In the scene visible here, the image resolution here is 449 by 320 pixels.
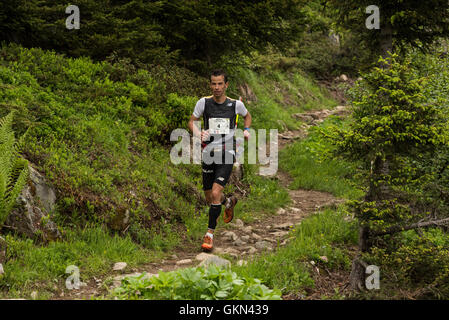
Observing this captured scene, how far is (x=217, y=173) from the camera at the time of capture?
290 inches

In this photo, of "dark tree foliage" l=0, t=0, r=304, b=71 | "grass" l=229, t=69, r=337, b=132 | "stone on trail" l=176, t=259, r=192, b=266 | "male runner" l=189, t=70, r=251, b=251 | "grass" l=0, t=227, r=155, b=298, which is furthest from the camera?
"grass" l=229, t=69, r=337, b=132

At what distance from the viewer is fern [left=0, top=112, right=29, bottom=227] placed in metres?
5.39

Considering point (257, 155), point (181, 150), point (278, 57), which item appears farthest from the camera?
point (278, 57)

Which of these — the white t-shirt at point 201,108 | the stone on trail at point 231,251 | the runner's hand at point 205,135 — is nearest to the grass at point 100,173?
the stone on trail at point 231,251

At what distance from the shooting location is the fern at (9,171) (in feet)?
17.7

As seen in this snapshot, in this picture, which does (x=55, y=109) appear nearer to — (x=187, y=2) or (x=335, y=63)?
(x=187, y=2)

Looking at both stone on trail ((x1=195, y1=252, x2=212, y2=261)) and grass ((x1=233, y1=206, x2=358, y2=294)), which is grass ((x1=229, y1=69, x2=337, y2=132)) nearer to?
grass ((x1=233, y1=206, x2=358, y2=294))

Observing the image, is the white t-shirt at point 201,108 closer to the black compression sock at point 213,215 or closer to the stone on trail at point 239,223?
the black compression sock at point 213,215

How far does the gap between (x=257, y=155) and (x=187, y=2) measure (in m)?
5.26

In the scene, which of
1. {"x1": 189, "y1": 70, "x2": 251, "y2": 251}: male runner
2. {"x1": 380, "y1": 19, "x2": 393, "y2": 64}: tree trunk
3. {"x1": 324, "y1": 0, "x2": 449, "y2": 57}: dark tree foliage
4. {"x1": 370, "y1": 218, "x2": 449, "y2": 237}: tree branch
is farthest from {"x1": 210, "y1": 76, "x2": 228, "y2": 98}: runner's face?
{"x1": 380, "y1": 19, "x2": 393, "y2": 64}: tree trunk

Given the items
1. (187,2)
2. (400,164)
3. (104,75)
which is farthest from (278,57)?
(400,164)

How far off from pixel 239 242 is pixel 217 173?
4.53 ft

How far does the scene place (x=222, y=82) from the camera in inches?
281

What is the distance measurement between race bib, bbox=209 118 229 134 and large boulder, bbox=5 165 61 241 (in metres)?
2.78
